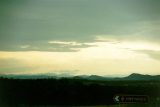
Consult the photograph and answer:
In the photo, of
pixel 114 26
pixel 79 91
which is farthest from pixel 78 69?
pixel 114 26

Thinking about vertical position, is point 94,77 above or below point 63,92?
above

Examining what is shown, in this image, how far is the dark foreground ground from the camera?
3543 millimetres

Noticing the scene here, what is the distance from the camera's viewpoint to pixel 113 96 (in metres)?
3.57

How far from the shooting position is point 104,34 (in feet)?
11.9

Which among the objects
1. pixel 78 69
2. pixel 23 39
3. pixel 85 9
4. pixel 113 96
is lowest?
pixel 113 96

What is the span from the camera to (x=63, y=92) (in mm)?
3562

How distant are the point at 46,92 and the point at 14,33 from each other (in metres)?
0.60

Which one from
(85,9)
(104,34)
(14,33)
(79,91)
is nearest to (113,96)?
(79,91)

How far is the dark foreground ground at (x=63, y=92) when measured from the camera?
354 cm

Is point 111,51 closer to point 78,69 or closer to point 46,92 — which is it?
point 78,69

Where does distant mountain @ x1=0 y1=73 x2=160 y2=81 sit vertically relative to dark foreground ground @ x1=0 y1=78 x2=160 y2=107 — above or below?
above

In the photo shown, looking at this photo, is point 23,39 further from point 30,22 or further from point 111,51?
point 111,51

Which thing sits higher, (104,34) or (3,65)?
(104,34)

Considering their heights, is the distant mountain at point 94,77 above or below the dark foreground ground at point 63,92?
above
